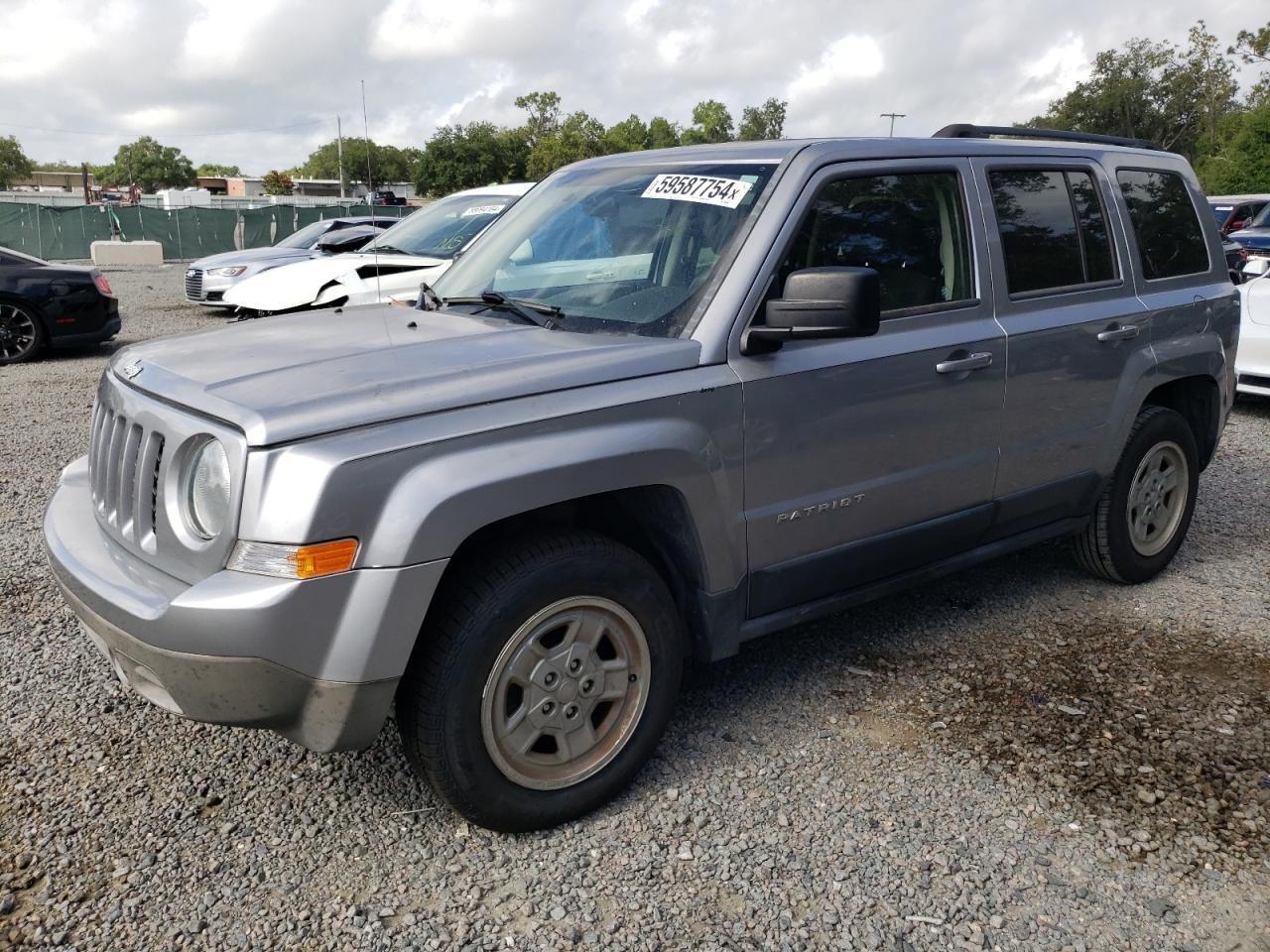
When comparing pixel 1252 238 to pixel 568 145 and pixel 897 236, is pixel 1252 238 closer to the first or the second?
pixel 897 236

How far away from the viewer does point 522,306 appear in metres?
3.48

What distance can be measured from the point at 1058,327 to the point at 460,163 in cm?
8749

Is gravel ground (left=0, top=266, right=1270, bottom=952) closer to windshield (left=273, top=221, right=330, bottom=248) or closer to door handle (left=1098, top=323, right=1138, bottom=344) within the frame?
door handle (left=1098, top=323, right=1138, bottom=344)

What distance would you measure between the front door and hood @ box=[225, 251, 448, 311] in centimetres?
548

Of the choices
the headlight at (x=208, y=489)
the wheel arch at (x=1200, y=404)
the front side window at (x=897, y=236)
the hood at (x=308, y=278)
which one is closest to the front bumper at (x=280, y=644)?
the headlight at (x=208, y=489)

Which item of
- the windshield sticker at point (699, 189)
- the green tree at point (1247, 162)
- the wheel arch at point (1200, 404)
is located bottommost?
the wheel arch at point (1200, 404)

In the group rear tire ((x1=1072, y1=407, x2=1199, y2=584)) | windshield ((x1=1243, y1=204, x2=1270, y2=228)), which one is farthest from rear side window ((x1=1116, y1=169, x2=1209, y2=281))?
windshield ((x1=1243, y1=204, x2=1270, y2=228))

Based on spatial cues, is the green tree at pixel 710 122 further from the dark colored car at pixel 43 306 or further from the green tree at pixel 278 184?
the dark colored car at pixel 43 306

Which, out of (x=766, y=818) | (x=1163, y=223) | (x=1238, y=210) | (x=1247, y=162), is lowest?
(x=766, y=818)

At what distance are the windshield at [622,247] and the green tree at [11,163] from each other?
13608 cm

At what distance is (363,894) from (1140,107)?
72626mm

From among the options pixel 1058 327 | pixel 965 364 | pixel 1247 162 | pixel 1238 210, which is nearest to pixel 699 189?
pixel 965 364

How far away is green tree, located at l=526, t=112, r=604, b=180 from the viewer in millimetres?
84812

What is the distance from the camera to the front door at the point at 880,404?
3.21 m
